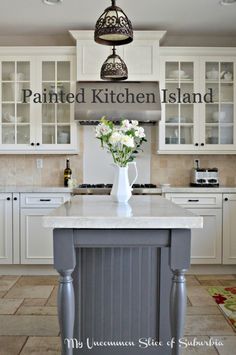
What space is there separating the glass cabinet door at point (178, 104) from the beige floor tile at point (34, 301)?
6.94 feet

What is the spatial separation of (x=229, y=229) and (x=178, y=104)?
1.46 meters

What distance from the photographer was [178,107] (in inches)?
181

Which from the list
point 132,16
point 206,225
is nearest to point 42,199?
point 206,225

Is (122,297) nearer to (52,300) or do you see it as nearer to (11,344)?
(11,344)

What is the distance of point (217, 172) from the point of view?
4.59m

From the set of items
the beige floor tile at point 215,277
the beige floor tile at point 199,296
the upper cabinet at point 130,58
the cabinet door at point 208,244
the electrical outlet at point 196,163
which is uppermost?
the upper cabinet at point 130,58

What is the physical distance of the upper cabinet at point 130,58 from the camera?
4406 mm

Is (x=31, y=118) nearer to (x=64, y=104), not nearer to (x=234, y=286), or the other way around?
(x=64, y=104)

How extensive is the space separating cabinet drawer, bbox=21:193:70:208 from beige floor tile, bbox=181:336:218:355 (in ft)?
6.70

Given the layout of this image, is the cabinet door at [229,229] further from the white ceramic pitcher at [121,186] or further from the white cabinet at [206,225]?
the white ceramic pitcher at [121,186]

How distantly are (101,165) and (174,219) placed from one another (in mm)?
2967

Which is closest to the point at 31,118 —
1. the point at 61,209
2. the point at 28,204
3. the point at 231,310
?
the point at 28,204

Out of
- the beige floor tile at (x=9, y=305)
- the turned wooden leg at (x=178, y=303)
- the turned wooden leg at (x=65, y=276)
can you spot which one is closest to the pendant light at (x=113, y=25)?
the turned wooden leg at (x=65, y=276)

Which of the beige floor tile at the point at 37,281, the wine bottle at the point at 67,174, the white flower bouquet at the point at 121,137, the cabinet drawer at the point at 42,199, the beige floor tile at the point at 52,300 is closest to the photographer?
the white flower bouquet at the point at 121,137
